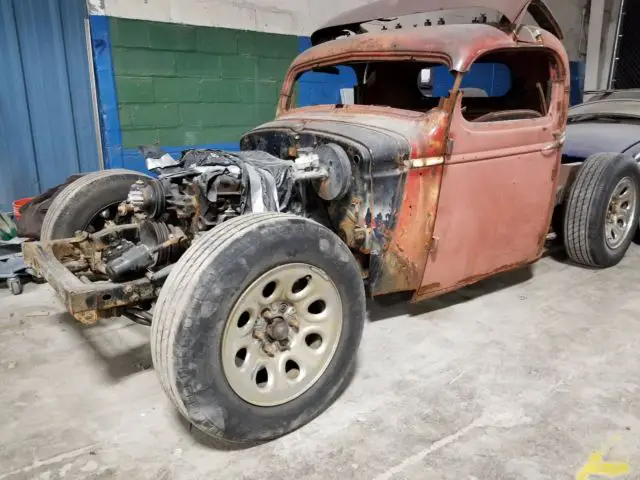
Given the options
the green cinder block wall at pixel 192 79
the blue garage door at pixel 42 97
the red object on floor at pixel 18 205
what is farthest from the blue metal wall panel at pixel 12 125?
the green cinder block wall at pixel 192 79

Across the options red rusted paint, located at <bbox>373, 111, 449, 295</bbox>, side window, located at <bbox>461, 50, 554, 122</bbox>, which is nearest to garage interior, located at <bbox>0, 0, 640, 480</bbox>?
red rusted paint, located at <bbox>373, 111, 449, 295</bbox>

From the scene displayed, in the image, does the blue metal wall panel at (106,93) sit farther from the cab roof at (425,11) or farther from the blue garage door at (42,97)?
the cab roof at (425,11)

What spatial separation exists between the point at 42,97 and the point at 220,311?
13.5ft

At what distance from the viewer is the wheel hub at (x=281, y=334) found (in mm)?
2111

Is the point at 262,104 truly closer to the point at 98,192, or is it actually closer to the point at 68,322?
the point at 98,192

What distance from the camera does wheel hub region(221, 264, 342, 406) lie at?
2.11 m

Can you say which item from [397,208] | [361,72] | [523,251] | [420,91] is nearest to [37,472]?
[397,208]

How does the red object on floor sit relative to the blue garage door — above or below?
below

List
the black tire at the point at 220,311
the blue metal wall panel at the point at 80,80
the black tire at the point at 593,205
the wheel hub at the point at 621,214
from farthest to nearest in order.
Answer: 1. the blue metal wall panel at the point at 80,80
2. the wheel hub at the point at 621,214
3. the black tire at the point at 593,205
4. the black tire at the point at 220,311

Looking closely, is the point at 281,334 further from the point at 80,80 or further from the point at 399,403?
the point at 80,80

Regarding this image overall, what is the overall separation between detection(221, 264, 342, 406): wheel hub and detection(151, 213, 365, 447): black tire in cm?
4

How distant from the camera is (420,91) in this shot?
178 inches

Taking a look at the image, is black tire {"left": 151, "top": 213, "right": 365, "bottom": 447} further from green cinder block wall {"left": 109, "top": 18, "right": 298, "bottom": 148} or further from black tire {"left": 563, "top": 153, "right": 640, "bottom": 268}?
green cinder block wall {"left": 109, "top": 18, "right": 298, "bottom": 148}

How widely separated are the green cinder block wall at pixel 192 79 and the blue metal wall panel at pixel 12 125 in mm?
864
